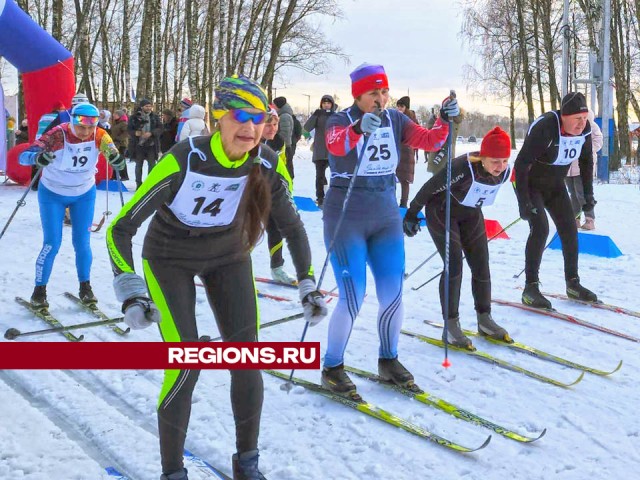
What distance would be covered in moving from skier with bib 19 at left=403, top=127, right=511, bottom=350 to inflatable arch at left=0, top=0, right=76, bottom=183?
9377mm

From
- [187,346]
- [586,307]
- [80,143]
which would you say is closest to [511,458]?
[187,346]

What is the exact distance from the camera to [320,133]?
37.9 feet

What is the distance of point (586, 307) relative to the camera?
6.07m

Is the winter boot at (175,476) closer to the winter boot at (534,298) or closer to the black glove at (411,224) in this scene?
the black glove at (411,224)

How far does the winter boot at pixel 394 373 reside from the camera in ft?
13.5

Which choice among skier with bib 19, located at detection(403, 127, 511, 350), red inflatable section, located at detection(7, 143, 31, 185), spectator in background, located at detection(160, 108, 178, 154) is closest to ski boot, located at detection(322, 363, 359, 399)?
skier with bib 19, located at detection(403, 127, 511, 350)

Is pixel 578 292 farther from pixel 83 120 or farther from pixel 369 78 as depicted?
pixel 83 120

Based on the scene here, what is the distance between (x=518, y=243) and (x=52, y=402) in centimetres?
653

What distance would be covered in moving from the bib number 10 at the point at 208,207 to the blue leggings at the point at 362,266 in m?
1.26

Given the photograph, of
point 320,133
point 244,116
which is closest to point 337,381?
point 244,116

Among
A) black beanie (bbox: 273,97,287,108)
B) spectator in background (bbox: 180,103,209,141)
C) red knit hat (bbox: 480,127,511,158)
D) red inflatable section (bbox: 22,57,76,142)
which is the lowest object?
red knit hat (bbox: 480,127,511,158)

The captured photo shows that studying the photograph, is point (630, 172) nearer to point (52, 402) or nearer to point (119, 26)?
point (52, 402)

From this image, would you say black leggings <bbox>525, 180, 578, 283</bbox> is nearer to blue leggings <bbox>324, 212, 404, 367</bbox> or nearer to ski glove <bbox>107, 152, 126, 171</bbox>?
blue leggings <bbox>324, 212, 404, 367</bbox>

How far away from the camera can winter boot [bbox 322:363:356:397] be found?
3990 millimetres
